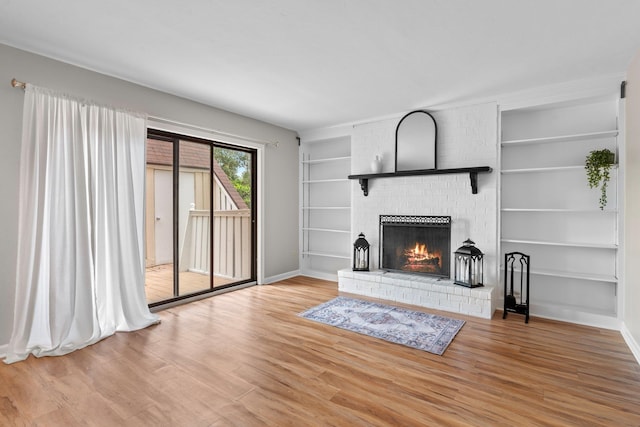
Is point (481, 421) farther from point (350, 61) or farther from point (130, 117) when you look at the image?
point (130, 117)

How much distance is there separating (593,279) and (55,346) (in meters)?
5.02

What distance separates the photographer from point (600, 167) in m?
3.16

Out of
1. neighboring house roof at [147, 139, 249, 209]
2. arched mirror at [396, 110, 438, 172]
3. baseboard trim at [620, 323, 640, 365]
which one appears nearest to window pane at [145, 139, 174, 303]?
neighboring house roof at [147, 139, 249, 209]

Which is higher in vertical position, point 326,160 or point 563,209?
point 326,160

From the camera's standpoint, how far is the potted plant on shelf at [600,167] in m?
3.13

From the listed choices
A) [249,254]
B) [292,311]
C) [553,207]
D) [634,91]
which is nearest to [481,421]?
[292,311]

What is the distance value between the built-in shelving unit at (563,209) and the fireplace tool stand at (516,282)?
0.39 ft

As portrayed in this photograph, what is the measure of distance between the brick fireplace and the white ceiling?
1.65 ft

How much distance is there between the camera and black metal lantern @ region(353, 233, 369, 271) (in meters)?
4.60

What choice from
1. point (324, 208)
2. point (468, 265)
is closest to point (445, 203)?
point (468, 265)

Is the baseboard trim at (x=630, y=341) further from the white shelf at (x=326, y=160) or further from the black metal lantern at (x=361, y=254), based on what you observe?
the white shelf at (x=326, y=160)

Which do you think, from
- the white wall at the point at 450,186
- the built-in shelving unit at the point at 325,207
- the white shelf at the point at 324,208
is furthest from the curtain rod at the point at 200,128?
the white wall at the point at 450,186

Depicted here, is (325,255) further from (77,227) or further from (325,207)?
(77,227)

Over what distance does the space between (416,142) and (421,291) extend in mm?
1988
